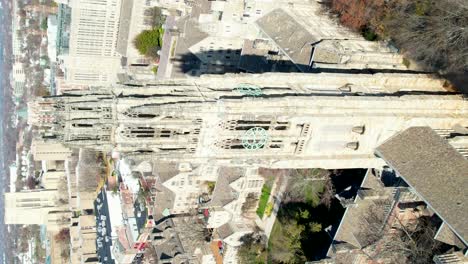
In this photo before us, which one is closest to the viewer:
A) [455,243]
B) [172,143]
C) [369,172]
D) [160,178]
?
[172,143]

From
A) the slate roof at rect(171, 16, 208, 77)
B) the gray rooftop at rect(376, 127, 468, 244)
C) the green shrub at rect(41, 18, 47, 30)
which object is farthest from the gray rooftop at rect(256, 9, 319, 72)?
the green shrub at rect(41, 18, 47, 30)

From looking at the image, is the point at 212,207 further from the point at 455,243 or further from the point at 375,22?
the point at 455,243

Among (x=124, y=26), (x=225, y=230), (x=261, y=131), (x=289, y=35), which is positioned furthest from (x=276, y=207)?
(x=124, y=26)

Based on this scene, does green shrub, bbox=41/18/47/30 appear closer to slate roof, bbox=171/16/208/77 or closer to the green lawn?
slate roof, bbox=171/16/208/77

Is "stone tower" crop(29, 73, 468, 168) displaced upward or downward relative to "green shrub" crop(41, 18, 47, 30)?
upward

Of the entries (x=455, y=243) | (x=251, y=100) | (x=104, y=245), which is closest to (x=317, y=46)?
(x=251, y=100)

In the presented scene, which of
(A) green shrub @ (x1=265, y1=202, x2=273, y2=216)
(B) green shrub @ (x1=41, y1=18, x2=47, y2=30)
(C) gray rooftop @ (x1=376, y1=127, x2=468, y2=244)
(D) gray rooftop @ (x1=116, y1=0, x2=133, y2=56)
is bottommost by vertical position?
(B) green shrub @ (x1=41, y1=18, x2=47, y2=30)

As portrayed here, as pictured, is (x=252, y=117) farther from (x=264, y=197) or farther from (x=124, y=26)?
(x=124, y=26)

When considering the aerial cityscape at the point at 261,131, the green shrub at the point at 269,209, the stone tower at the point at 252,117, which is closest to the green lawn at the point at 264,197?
the aerial cityscape at the point at 261,131
